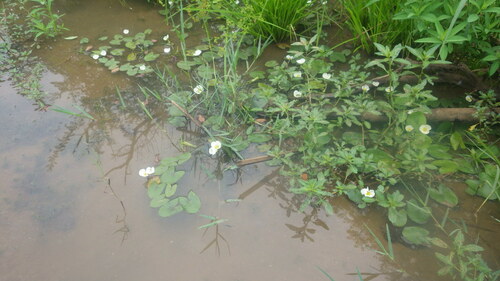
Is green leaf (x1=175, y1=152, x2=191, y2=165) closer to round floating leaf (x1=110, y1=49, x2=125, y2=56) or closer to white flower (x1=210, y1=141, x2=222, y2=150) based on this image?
white flower (x1=210, y1=141, x2=222, y2=150)

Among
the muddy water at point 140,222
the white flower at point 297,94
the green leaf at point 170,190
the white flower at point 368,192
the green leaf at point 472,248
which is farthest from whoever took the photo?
the white flower at point 297,94

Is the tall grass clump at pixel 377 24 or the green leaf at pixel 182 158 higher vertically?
the tall grass clump at pixel 377 24

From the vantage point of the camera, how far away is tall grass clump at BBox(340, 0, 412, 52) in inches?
90.0

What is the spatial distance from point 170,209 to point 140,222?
16 centimetres

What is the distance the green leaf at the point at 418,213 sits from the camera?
166cm

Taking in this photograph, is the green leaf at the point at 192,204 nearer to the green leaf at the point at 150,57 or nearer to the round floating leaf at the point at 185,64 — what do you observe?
the round floating leaf at the point at 185,64

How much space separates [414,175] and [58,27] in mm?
2857

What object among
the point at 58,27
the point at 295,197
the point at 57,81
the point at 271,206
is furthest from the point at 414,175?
the point at 58,27

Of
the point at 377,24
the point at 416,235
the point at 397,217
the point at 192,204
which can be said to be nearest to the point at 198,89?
the point at 192,204

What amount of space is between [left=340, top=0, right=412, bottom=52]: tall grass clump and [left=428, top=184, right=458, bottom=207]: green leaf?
0.96 m

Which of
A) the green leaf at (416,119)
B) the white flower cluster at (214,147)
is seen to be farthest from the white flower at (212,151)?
the green leaf at (416,119)

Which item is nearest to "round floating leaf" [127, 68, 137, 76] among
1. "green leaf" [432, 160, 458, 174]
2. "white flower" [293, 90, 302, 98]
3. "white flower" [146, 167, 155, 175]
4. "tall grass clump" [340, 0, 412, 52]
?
"white flower" [146, 167, 155, 175]

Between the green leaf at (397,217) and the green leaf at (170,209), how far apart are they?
39.4 inches

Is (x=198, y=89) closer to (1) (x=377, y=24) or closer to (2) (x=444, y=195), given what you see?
(1) (x=377, y=24)
